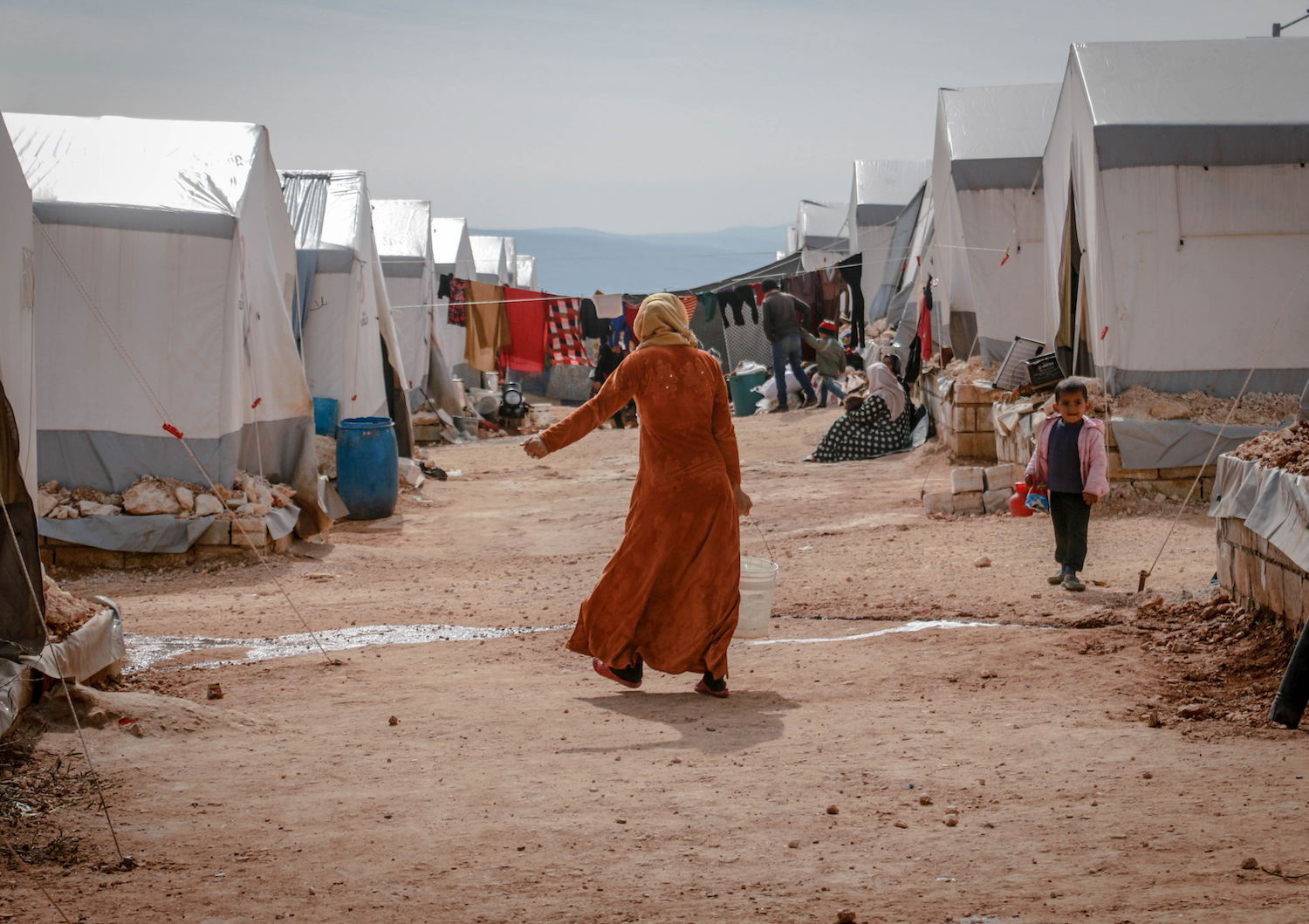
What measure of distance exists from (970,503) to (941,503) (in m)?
0.21

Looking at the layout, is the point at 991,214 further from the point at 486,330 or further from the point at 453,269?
the point at 453,269

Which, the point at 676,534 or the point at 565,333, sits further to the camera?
the point at 565,333

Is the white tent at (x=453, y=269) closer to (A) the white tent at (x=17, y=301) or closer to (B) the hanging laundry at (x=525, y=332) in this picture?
(B) the hanging laundry at (x=525, y=332)

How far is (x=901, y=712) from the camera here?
4.05 metres

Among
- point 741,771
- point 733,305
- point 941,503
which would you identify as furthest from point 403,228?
point 741,771

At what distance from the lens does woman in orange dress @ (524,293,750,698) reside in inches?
171

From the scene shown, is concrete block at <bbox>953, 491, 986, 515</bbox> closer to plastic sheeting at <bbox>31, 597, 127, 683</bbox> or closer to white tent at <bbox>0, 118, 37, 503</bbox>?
plastic sheeting at <bbox>31, 597, 127, 683</bbox>

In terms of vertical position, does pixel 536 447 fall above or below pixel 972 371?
below

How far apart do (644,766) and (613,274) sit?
152442 millimetres

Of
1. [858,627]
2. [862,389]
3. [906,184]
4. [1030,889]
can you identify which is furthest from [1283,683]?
[906,184]

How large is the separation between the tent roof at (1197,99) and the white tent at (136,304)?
21.8 ft

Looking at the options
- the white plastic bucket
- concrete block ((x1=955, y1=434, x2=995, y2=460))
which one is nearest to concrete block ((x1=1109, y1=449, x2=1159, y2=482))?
concrete block ((x1=955, y1=434, x2=995, y2=460))

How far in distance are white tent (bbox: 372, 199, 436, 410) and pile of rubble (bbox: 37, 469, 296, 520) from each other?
901 centimetres

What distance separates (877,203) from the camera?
75.2 ft
